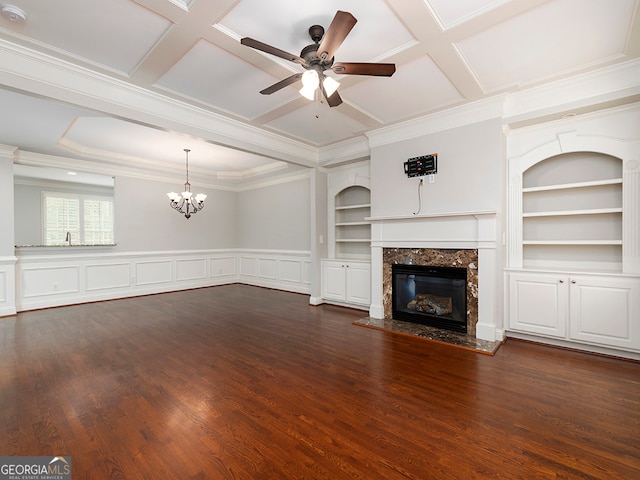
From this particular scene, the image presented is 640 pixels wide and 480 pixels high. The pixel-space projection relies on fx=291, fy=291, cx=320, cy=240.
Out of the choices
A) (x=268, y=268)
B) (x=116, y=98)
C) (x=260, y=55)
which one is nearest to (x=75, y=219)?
(x=268, y=268)

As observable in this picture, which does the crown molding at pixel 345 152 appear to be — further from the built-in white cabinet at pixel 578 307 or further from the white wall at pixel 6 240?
the white wall at pixel 6 240

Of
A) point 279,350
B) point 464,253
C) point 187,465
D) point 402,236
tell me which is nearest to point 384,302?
point 402,236

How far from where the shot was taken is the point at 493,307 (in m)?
3.60

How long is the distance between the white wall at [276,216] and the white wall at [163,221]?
45 centimetres

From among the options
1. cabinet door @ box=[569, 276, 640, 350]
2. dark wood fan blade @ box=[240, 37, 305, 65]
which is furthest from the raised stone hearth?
dark wood fan blade @ box=[240, 37, 305, 65]

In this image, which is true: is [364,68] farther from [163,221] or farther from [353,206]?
[163,221]

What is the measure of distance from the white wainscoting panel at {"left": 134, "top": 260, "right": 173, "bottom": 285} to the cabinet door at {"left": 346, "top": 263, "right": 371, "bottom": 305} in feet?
14.9

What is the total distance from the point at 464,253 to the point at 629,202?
1.68 meters

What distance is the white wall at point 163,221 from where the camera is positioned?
253 inches

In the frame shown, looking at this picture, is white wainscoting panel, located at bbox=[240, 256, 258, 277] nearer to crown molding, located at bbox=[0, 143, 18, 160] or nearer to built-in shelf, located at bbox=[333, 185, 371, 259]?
built-in shelf, located at bbox=[333, 185, 371, 259]

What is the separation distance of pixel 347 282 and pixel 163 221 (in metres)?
4.78

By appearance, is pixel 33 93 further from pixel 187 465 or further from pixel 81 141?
pixel 187 465

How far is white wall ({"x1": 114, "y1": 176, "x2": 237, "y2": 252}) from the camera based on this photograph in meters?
6.43

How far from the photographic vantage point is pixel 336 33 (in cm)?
200
